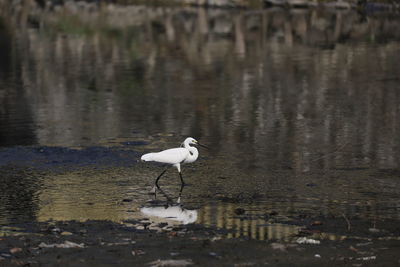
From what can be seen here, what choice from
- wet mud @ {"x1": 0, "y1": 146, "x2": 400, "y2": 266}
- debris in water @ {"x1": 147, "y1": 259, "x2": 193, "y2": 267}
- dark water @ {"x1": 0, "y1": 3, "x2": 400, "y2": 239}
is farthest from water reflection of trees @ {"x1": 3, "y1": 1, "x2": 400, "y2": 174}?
debris in water @ {"x1": 147, "y1": 259, "x2": 193, "y2": 267}

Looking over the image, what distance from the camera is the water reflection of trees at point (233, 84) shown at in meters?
23.2

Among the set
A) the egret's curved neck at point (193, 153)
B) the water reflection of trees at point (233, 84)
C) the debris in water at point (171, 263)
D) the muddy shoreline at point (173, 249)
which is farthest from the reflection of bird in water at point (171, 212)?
the water reflection of trees at point (233, 84)

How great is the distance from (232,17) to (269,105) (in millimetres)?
42682

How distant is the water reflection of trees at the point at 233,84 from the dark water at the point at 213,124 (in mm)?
78

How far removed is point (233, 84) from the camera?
3406cm

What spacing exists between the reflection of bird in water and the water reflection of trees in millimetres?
3785

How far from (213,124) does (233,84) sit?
Answer: 892 centimetres

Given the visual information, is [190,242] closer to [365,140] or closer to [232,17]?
[365,140]

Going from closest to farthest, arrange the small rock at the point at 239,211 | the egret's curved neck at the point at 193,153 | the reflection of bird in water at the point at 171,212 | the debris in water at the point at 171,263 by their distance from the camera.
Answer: the debris in water at the point at 171,263, the reflection of bird in water at the point at 171,212, the small rock at the point at 239,211, the egret's curved neck at the point at 193,153

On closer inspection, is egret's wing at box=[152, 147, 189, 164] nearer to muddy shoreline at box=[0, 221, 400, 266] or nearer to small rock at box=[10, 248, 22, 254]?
muddy shoreline at box=[0, 221, 400, 266]

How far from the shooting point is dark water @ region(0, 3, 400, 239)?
54.8 feet

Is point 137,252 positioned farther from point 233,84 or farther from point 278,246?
point 233,84

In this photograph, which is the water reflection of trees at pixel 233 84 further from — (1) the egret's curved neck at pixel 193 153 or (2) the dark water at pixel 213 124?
(1) the egret's curved neck at pixel 193 153

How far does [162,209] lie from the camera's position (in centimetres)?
1623
